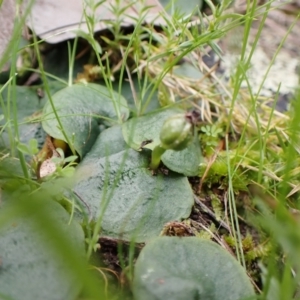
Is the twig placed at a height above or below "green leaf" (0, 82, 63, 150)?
below

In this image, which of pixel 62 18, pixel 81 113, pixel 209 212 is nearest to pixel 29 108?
pixel 81 113

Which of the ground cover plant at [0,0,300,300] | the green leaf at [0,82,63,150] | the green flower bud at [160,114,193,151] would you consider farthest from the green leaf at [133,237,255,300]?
the green leaf at [0,82,63,150]

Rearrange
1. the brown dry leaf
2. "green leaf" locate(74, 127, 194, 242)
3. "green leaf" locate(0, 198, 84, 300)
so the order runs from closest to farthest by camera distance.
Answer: "green leaf" locate(0, 198, 84, 300) < "green leaf" locate(74, 127, 194, 242) < the brown dry leaf

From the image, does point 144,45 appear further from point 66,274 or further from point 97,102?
point 66,274

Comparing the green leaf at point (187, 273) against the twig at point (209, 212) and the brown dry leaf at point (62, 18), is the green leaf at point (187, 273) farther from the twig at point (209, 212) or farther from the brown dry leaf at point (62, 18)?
the brown dry leaf at point (62, 18)

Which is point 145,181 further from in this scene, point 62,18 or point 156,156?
point 62,18

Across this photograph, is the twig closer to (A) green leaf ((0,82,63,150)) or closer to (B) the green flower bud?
(B) the green flower bud

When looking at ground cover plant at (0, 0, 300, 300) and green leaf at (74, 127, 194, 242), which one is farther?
green leaf at (74, 127, 194, 242)
